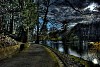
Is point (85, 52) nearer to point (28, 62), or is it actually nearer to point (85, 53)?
point (85, 53)

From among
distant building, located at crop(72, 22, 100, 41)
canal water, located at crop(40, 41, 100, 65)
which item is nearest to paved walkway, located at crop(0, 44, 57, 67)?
canal water, located at crop(40, 41, 100, 65)

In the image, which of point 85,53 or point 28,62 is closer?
point 28,62

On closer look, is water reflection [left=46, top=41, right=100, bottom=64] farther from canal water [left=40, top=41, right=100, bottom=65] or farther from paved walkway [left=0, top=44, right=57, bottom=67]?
paved walkway [left=0, top=44, right=57, bottom=67]

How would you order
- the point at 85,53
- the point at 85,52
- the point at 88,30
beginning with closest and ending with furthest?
1. the point at 85,53
2. the point at 85,52
3. the point at 88,30

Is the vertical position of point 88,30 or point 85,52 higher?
point 88,30

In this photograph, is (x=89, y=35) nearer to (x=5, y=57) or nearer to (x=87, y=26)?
(x=87, y=26)

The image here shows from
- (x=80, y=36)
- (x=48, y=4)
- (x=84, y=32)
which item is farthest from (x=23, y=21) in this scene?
(x=80, y=36)

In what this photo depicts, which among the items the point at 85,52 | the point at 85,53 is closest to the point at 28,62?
the point at 85,53

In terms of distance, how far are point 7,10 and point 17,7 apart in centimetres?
195

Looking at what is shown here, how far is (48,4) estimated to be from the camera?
72.9 metres

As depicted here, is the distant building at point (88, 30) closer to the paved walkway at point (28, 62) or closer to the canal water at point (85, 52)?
the canal water at point (85, 52)

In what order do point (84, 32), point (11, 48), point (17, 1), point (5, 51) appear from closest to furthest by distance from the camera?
point (5, 51)
point (11, 48)
point (17, 1)
point (84, 32)

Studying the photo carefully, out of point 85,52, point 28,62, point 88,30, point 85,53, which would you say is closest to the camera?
point 28,62

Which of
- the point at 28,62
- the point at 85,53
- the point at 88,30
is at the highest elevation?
the point at 88,30
